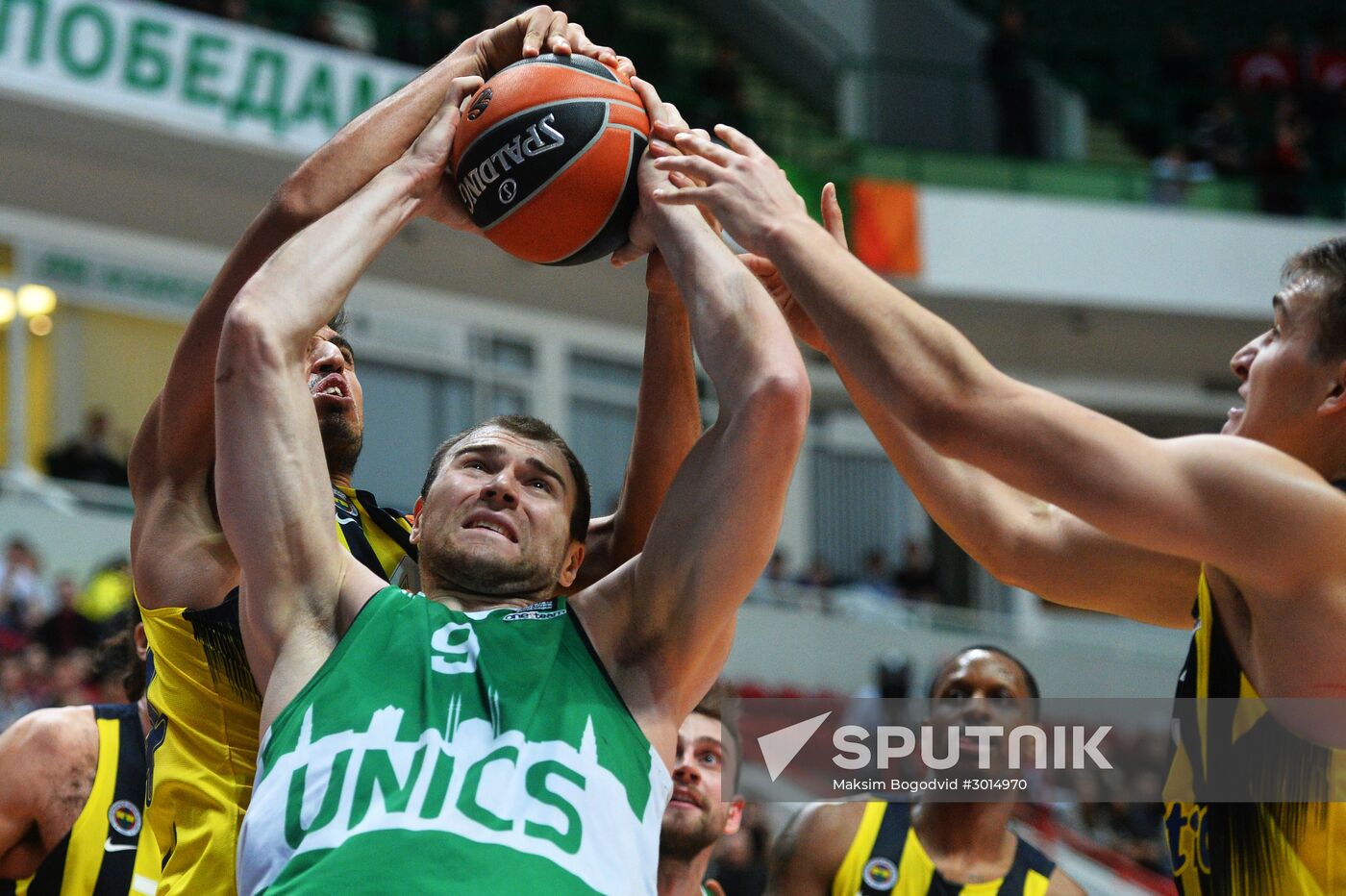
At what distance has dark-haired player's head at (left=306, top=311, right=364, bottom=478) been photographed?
381cm

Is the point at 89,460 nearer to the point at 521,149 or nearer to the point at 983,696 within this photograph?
the point at 983,696

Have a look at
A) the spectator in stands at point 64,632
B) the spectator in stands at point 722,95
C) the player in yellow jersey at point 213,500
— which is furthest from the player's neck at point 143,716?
the spectator in stands at point 722,95

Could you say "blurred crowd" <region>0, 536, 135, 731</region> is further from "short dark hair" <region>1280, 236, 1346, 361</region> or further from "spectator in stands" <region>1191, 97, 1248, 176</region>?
"spectator in stands" <region>1191, 97, 1248, 176</region>

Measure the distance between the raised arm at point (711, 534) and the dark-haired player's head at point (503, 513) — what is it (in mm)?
214

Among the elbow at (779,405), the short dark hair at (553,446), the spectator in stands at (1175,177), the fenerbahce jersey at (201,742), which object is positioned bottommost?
the fenerbahce jersey at (201,742)

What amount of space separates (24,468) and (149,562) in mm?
13515

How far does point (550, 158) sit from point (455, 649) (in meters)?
1.09

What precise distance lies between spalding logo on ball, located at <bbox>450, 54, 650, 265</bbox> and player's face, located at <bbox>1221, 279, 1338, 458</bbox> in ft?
4.50

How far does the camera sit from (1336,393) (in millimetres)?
2926

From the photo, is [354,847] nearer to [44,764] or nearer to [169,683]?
[169,683]

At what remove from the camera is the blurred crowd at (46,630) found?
9109mm

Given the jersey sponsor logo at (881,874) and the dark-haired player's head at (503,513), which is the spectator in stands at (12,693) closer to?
the jersey sponsor logo at (881,874)

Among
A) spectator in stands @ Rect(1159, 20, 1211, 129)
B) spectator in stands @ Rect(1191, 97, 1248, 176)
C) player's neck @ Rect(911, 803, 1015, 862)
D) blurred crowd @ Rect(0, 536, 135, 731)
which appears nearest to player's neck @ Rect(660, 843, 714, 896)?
player's neck @ Rect(911, 803, 1015, 862)

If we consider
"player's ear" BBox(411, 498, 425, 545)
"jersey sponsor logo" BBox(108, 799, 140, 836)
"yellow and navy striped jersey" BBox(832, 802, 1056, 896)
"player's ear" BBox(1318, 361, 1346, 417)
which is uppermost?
"player's ear" BBox(1318, 361, 1346, 417)
